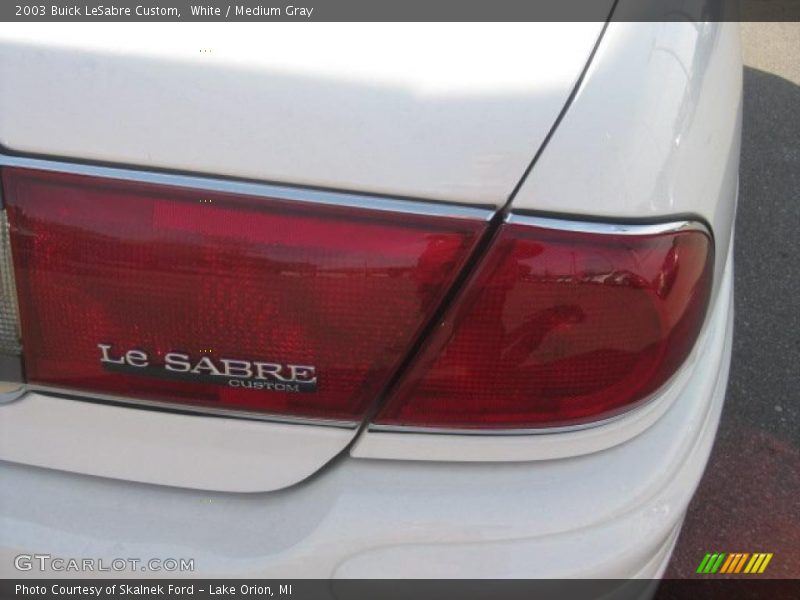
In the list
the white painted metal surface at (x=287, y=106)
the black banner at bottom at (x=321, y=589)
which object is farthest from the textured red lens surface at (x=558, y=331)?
the black banner at bottom at (x=321, y=589)

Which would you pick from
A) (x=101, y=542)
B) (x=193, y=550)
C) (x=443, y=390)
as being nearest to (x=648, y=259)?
(x=443, y=390)

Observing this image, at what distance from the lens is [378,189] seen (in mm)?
1010

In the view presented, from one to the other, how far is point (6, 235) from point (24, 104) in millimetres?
163

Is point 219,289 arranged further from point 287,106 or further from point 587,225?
point 587,225

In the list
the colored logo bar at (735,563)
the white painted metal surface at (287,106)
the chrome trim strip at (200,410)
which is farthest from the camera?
the colored logo bar at (735,563)

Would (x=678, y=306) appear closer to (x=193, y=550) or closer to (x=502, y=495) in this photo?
(x=502, y=495)

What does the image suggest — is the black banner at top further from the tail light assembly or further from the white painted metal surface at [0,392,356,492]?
the white painted metal surface at [0,392,356,492]

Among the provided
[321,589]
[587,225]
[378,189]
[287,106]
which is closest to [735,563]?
[321,589]

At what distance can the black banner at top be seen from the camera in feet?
3.45

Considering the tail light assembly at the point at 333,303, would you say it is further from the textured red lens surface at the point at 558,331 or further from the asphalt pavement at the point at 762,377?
the asphalt pavement at the point at 762,377

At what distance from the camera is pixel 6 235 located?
3.48 ft

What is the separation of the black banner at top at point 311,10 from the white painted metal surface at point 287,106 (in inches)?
1.2

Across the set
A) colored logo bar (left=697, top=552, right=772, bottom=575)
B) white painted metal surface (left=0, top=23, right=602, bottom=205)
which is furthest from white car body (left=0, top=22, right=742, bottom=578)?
colored logo bar (left=697, top=552, right=772, bottom=575)

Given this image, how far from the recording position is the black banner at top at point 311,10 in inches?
41.4
